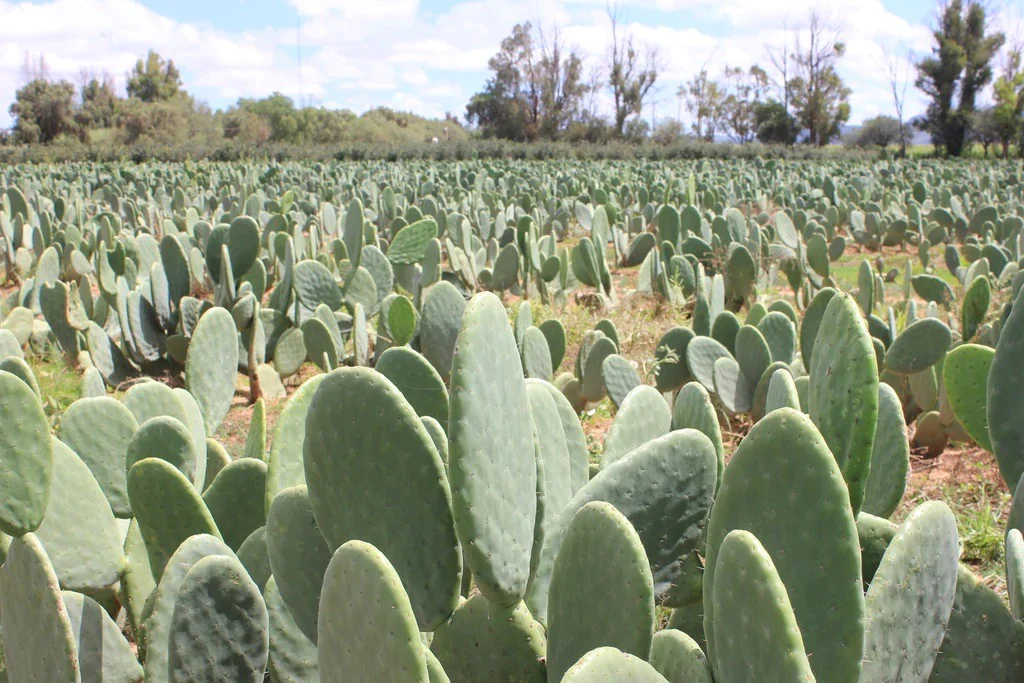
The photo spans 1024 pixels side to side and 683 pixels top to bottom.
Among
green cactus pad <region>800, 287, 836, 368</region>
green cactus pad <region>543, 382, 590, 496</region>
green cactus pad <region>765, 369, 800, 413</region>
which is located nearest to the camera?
green cactus pad <region>765, 369, 800, 413</region>

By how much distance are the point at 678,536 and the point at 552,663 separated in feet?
1.01

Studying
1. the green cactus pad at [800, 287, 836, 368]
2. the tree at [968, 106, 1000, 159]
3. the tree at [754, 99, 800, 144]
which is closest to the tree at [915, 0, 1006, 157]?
the tree at [968, 106, 1000, 159]

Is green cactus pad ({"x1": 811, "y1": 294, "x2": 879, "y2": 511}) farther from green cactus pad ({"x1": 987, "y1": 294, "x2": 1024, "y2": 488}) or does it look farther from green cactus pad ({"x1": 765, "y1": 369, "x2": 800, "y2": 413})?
green cactus pad ({"x1": 987, "y1": 294, "x2": 1024, "y2": 488})

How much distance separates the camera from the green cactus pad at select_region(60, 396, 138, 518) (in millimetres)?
1635

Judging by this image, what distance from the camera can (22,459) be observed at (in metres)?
1.29

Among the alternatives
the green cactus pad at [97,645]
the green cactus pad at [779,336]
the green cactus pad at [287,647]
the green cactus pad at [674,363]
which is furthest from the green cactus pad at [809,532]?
the green cactus pad at [674,363]

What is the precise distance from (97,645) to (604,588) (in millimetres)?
771

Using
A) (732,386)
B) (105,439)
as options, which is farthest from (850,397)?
(732,386)

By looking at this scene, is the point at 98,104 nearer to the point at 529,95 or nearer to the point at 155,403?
the point at 529,95

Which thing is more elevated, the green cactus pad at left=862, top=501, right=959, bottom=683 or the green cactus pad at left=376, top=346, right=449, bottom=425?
the green cactus pad at left=376, top=346, right=449, bottom=425

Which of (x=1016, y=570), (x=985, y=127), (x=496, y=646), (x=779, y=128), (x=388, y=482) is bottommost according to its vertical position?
(x=496, y=646)

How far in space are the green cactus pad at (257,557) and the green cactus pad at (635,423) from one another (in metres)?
0.59

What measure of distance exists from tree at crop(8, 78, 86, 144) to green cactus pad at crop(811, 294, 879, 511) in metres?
49.2

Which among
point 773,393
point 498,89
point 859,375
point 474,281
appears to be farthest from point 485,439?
point 498,89
